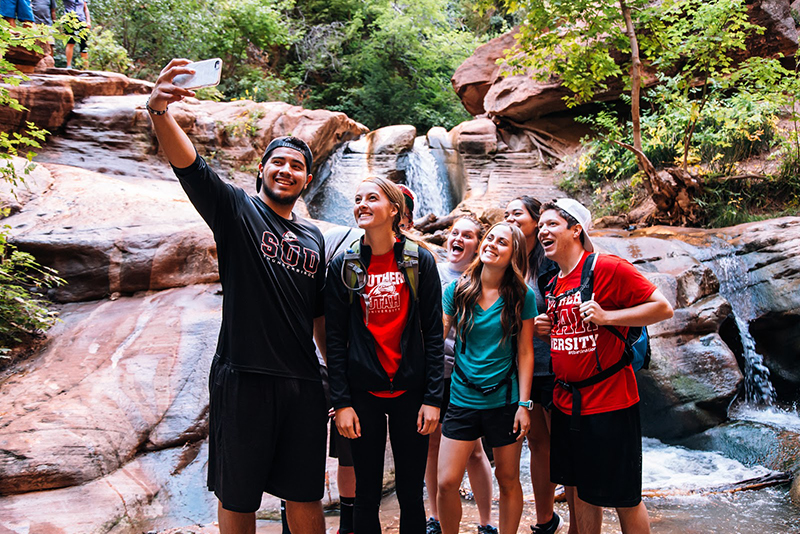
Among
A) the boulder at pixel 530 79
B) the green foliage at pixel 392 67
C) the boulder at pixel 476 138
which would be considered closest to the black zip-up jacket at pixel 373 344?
the boulder at pixel 530 79

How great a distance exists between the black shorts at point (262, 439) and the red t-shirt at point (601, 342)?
121 centimetres

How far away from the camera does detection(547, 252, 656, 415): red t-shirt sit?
2422 mm

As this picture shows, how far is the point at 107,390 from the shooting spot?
A: 4254mm

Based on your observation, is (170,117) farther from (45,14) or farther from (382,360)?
(45,14)

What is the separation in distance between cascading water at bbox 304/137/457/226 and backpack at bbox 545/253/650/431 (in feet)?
31.0

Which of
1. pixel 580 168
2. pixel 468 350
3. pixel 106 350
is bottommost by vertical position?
pixel 106 350

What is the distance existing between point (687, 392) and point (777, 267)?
2282mm

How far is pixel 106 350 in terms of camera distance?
15.6 ft

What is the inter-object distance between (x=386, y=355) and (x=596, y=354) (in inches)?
38.8

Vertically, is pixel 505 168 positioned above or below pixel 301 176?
above

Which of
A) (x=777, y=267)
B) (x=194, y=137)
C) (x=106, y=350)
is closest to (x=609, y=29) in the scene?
(x=777, y=267)

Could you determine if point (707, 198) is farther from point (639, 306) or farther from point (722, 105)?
point (639, 306)

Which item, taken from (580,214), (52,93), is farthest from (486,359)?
(52,93)

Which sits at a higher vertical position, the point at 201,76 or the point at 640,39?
the point at 640,39
